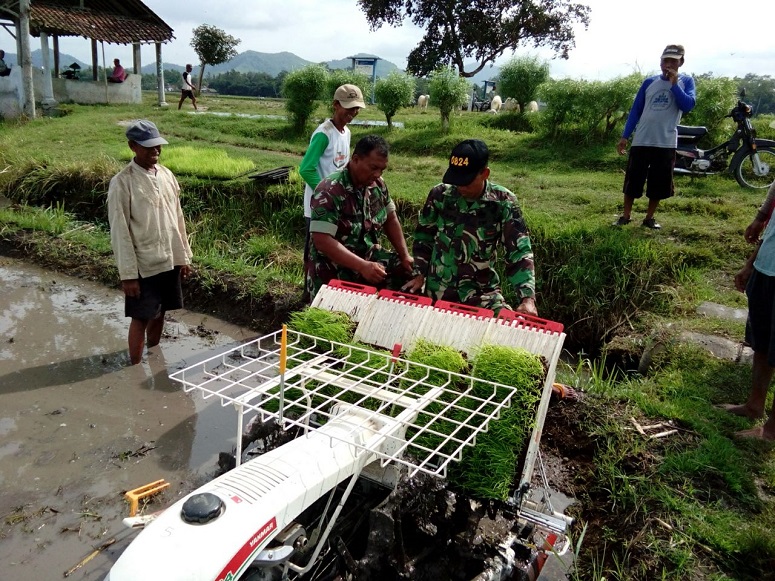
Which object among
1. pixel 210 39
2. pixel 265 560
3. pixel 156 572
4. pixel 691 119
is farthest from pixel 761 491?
pixel 210 39

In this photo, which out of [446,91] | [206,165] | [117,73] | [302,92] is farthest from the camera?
[117,73]

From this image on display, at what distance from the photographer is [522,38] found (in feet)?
88.6

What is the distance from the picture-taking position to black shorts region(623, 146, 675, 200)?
588 centimetres

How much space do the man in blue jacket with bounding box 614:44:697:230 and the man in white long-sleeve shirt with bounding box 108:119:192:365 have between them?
15.1 feet

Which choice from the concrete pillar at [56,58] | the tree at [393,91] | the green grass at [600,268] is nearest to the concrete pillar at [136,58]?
the concrete pillar at [56,58]

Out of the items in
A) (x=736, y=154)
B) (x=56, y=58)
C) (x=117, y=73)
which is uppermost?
(x=56, y=58)

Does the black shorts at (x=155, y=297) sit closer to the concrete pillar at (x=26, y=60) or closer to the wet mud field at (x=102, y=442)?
the wet mud field at (x=102, y=442)

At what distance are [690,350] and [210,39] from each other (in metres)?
30.7

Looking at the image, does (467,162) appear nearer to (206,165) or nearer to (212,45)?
(206,165)

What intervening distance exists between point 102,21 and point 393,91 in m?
10.9

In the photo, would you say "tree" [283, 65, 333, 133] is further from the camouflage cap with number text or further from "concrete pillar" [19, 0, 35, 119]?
the camouflage cap with number text

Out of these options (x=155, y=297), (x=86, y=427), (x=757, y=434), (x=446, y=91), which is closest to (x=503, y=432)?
(x=757, y=434)

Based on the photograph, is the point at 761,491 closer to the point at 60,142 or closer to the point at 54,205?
the point at 54,205

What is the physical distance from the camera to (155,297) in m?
4.45
